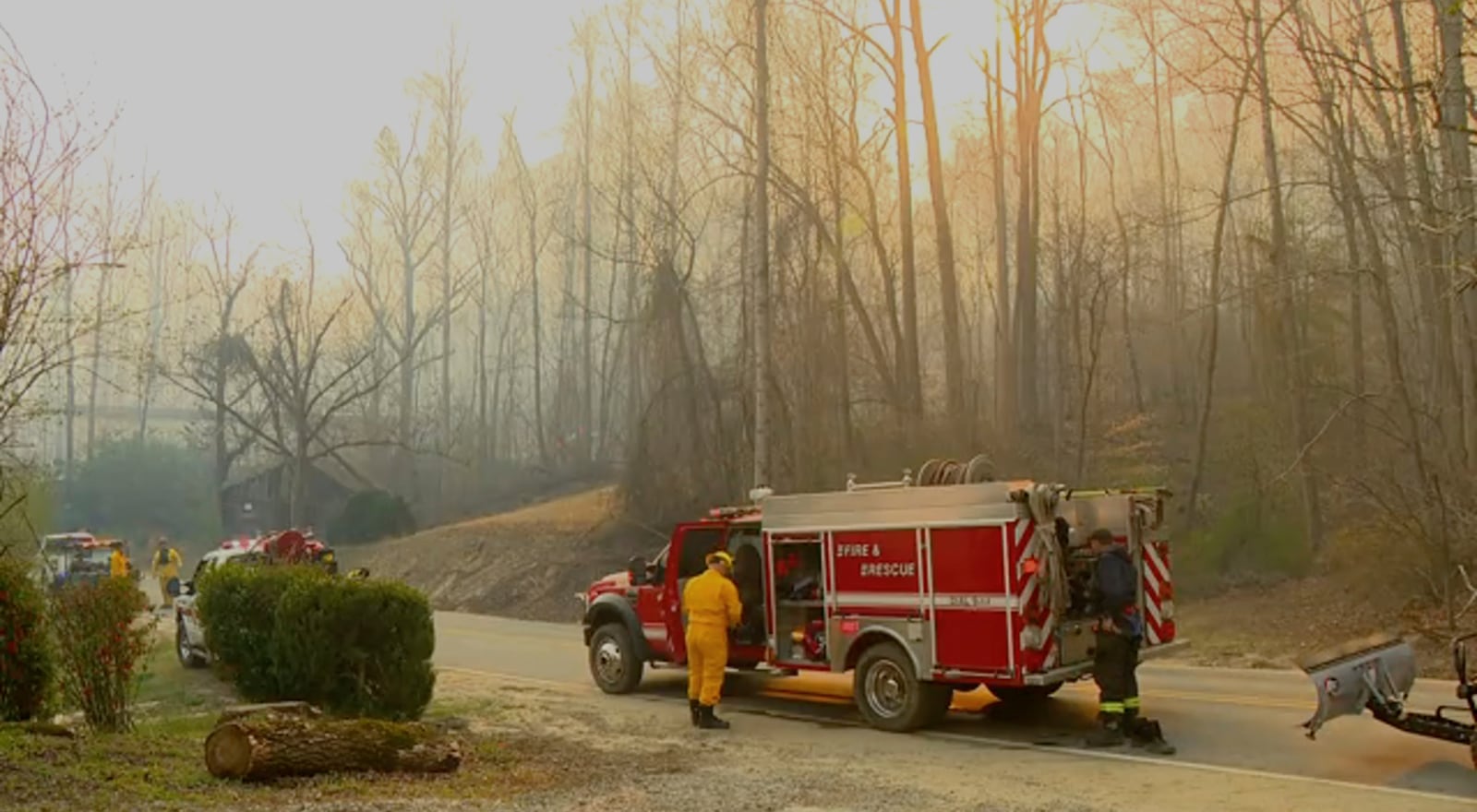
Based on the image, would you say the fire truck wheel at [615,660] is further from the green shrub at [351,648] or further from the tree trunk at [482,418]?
the tree trunk at [482,418]

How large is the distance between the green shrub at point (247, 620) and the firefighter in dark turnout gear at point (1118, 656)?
7.47 metres

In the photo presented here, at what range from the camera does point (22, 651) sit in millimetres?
9922

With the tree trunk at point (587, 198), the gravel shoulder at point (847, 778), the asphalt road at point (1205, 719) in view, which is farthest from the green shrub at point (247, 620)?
the tree trunk at point (587, 198)

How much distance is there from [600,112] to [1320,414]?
40.8 metres

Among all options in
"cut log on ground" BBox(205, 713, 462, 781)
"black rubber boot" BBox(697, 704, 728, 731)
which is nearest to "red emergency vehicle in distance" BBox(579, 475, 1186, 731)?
"black rubber boot" BBox(697, 704, 728, 731)

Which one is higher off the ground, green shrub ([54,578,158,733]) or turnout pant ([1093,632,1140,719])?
green shrub ([54,578,158,733])

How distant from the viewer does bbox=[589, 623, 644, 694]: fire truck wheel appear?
14898 millimetres

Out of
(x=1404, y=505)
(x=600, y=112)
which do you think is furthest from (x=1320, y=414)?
(x=600, y=112)

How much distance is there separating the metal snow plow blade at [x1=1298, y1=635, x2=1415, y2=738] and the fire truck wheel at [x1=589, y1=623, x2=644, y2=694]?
791 cm

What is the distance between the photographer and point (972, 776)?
952 cm

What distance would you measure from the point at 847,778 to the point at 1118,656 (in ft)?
9.29

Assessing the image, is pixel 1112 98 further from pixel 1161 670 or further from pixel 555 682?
pixel 555 682

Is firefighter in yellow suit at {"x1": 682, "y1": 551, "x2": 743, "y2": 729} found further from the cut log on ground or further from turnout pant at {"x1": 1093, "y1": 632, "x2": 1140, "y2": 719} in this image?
turnout pant at {"x1": 1093, "y1": 632, "x2": 1140, "y2": 719}

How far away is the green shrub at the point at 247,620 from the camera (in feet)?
41.4
